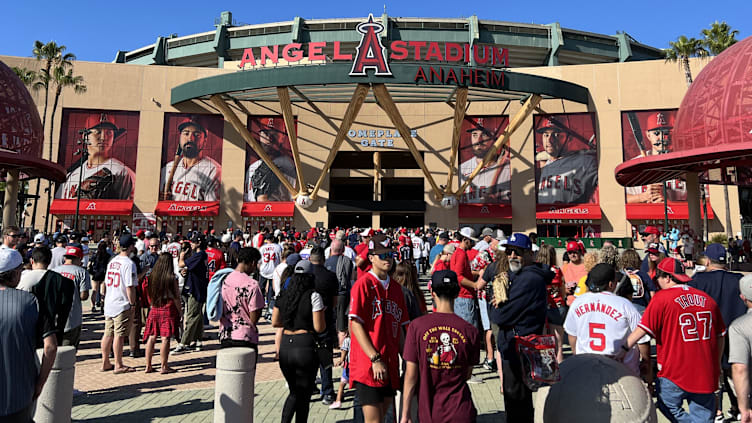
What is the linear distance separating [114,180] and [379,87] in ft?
71.4

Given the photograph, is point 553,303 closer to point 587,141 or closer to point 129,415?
point 129,415

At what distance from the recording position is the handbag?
307 cm

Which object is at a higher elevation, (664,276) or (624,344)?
(664,276)

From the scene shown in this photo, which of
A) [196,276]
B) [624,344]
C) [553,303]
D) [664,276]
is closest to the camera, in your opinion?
[624,344]

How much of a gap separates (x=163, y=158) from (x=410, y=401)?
33750mm

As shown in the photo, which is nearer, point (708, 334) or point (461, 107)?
point (708, 334)

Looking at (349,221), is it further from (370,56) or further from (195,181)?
(370,56)

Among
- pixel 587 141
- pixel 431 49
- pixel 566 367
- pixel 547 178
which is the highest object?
pixel 431 49

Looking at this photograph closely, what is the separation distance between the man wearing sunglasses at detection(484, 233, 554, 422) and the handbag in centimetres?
54

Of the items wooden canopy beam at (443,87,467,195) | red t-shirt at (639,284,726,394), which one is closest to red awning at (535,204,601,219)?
wooden canopy beam at (443,87,467,195)

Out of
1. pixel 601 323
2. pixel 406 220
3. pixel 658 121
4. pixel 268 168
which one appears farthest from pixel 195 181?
pixel 658 121

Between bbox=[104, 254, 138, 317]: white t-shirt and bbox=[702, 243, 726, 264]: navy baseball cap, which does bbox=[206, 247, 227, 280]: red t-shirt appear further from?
bbox=[702, 243, 726, 264]: navy baseball cap

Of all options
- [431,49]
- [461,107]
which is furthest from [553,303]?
[431,49]

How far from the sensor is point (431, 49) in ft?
92.9
